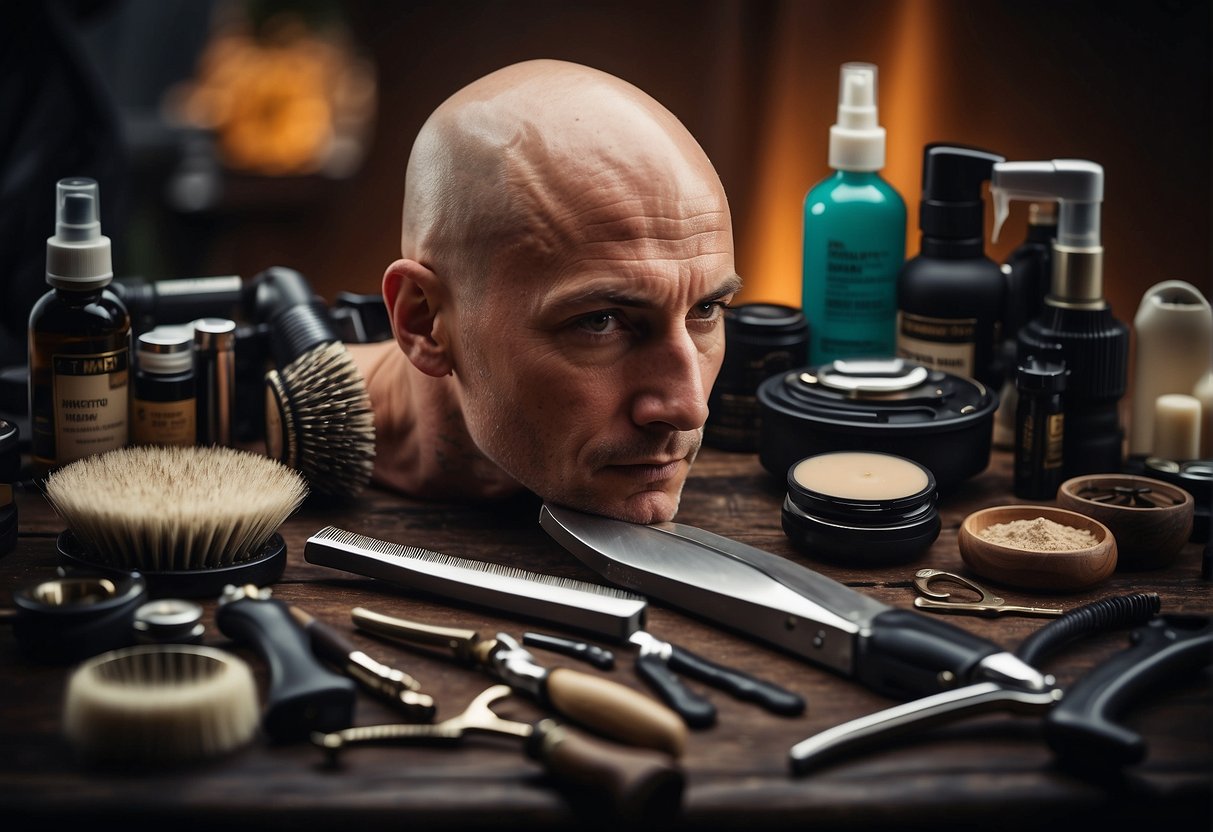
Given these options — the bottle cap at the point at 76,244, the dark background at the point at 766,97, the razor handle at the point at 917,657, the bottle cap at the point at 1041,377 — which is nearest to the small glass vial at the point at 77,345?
the bottle cap at the point at 76,244

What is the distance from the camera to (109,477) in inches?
40.0

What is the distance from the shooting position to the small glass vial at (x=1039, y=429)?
1183mm

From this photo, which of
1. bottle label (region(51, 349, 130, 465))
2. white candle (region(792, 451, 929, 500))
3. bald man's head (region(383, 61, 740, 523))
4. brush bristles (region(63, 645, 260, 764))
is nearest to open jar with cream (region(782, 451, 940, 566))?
white candle (region(792, 451, 929, 500))

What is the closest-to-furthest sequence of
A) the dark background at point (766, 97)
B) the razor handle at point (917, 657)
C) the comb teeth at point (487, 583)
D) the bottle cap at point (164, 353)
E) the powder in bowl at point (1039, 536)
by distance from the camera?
the razor handle at point (917, 657), the comb teeth at point (487, 583), the powder in bowl at point (1039, 536), the bottle cap at point (164, 353), the dark background at point (766, 97)

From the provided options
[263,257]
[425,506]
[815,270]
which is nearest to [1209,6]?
[815,270]

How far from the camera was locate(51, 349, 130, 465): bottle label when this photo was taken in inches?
44.6

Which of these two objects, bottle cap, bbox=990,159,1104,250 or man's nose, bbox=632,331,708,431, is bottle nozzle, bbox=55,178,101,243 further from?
bottle cap, bbox=990,159,1104,250

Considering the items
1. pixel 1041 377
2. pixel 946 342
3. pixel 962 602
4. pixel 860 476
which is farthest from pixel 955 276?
pixel 962 602

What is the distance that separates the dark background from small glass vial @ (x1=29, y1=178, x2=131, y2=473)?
1.51ft

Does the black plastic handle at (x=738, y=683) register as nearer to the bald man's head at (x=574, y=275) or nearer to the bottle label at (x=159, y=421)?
the bald man's head at (x=574, y=275)

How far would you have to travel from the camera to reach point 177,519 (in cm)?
95

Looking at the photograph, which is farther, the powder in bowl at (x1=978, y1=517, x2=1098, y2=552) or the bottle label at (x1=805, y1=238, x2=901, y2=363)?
the bottle label at (x1=805, y1=238, x2=901, y2=363)

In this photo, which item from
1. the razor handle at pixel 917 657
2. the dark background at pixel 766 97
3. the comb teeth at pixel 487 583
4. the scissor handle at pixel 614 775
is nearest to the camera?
the scissor handle at pixel 614 775

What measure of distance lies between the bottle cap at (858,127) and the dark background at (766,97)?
0.24 m
